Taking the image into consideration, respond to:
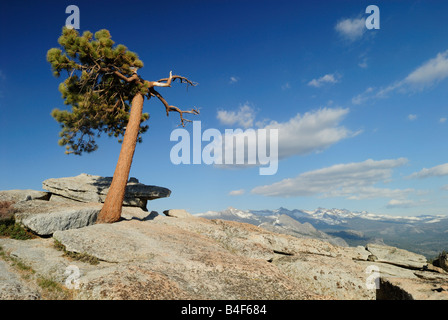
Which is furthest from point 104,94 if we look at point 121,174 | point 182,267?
point 182,267

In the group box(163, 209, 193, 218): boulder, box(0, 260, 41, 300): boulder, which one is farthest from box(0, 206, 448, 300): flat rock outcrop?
box(163, 209, 193, 218): boulder

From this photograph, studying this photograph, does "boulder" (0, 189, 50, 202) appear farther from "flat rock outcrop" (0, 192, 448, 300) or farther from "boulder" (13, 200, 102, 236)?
"boulder" (13, 200, 102, 236)

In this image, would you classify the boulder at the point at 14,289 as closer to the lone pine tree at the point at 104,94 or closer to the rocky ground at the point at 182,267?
the rocky ground at the point at 182,267

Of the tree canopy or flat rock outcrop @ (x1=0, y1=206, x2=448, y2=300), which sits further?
the tree canopy

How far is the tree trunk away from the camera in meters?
20.5

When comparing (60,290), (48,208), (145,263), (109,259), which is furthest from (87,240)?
(48,208)

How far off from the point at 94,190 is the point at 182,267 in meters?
24.9

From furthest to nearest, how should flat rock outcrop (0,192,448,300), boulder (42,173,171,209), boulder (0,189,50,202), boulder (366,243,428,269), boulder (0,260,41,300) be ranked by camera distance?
boulder (42,173,171,209), boulder (0,189,50,202), boulder (366,243,428,269), flat rock outcrop (0,192,448,300), boulder (0,260,41,300)

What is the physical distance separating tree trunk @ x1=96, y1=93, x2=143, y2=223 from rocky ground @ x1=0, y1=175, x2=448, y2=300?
3.86 ft

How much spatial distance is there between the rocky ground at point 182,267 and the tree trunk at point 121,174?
3.86 feet

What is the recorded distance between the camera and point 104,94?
82.7ft

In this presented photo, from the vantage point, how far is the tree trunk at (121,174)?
20.5 metres

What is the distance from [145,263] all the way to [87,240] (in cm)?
486
